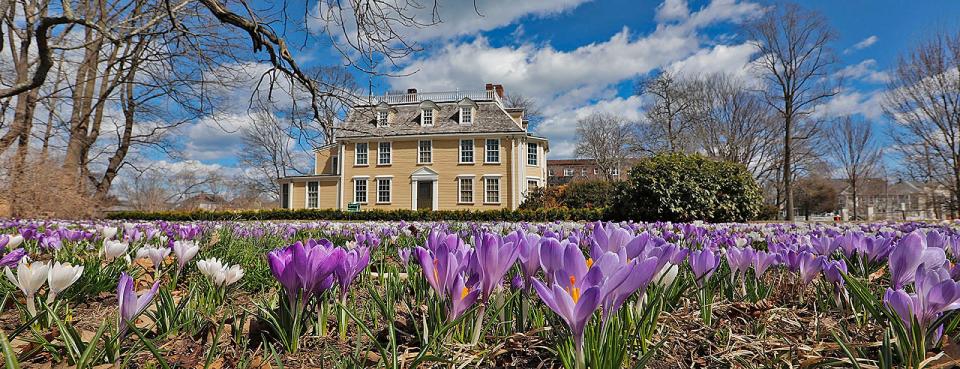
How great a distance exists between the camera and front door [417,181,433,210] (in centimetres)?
2655

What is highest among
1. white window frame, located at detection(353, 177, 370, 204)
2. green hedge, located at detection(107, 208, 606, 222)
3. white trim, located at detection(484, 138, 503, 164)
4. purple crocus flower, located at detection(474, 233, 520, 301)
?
white trim, located at detection(484, 138, 503, 164)

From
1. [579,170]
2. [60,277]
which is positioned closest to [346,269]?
[60,277]

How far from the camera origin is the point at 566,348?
888 mm

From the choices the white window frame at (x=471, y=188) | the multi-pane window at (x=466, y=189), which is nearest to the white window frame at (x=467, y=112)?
the white window frame at (x=471, y=188)

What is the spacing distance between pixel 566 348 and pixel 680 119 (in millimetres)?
30176

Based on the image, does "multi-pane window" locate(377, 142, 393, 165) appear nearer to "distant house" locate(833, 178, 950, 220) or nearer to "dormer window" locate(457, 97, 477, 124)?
"dormer window" locate(457, 97, 477, 124)

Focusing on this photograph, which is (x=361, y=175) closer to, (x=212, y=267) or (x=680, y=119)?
(x=680, y=119)

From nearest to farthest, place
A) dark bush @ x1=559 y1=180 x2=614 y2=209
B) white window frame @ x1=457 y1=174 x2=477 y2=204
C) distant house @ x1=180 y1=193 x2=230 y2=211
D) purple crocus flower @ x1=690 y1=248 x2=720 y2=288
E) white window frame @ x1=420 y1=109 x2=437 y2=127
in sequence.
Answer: purple crocus flower @ x1=690 y1=248 x2=720 y2=288 → dark bush @ x1=559 y1=180 x2=614 y2=209 → white window frame @ x1=457 y1=174 x2=477 y2=204 → distant house @ x1=180 y1=193 x2=230 y2=211 → white window frame @ x1=420 y1=109 x2=437 y2=127

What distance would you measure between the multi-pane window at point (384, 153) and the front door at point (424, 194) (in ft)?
8.01

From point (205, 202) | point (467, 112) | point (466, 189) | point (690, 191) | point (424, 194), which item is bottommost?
point (690, 191)

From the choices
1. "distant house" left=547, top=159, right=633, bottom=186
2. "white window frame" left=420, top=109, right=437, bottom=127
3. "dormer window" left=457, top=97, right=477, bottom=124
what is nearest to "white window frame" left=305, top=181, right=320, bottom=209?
"white window frame" left=420, top=109, right=437, bottom=127

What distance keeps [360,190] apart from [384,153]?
256cm

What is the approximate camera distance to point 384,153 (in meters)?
27.2

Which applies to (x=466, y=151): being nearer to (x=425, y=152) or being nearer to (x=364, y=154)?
(x=425, y=152)
